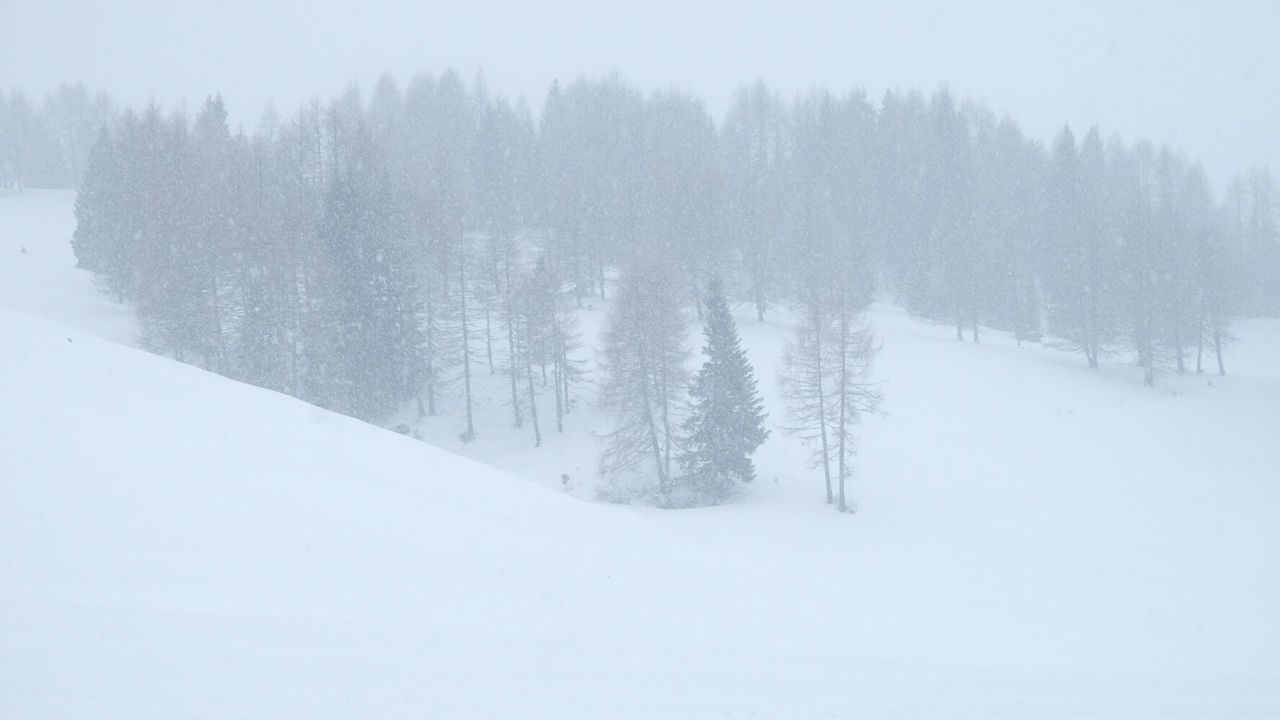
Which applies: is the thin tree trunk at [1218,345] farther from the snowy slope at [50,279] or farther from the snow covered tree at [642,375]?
the snowy slope at [50,279]

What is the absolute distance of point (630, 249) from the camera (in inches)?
1884

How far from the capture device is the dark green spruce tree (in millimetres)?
29094

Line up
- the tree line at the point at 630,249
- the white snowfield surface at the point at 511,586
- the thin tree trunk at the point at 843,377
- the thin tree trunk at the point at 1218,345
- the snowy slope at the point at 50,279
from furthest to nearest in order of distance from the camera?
the thin tree trunk at the point at 1218,345, the snowy slope at the point at 50,279, the tree line at the point at 630,249, the thin tree trunk at the point at 843,377, the white snowfield surface at the point at 511,586

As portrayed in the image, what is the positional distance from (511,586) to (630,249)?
37177 millimetres

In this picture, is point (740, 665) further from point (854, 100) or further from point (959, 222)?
point (854, 100)

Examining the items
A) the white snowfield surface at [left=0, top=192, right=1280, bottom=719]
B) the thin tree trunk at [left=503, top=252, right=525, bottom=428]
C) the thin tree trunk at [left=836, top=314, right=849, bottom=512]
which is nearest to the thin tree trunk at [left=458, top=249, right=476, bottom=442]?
the thin tree trunk at [left=503, top=252, right=525, bottom=428]

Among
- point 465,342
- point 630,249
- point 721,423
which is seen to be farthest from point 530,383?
point 630,249

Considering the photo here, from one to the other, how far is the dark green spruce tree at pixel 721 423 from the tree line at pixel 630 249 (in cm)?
14

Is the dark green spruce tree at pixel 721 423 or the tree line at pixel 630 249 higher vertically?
the tree line at pixel 630 249

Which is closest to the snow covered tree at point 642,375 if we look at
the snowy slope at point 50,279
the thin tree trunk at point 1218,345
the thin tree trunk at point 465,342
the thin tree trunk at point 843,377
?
the thin tree trunk at point 843,377

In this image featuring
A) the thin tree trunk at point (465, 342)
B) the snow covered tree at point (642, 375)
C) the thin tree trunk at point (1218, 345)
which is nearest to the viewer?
the snow covered tree at point (642, 375)

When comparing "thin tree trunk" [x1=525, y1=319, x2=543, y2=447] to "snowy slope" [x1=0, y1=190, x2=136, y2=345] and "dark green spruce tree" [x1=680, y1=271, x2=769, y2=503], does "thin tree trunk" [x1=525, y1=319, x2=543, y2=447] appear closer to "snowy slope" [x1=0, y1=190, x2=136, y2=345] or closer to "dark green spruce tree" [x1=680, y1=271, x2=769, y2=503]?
"dark green spruce tree" [x1=680, y1=271, x2=769, y2=503]

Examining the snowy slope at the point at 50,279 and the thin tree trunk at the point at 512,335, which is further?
the snowy slope at the point at 50,279

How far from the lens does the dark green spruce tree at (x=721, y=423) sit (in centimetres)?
2909
